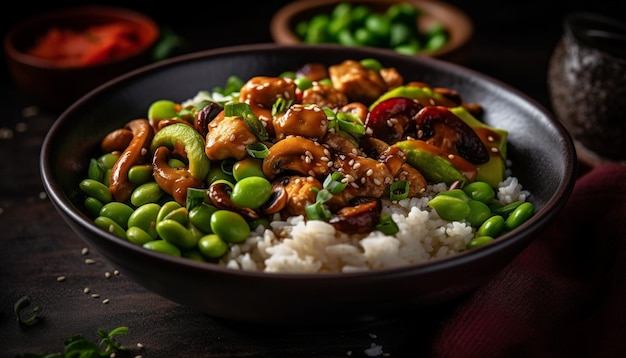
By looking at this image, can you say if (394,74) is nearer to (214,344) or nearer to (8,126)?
(214,344)

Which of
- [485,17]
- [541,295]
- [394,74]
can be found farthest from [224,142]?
[485,17]

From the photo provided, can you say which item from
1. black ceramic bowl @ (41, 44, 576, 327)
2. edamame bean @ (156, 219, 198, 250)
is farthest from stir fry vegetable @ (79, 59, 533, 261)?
black ceramic bowl @ (41, 44, 576, 327)

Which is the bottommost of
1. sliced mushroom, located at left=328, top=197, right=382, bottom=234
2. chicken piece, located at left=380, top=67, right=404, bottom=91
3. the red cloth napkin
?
the red cloth napkin

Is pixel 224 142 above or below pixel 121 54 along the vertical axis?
above

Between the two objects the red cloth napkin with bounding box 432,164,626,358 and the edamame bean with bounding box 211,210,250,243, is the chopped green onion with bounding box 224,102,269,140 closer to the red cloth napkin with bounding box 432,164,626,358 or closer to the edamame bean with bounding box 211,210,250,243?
the edamame bean with bounding box 211,210,250,243

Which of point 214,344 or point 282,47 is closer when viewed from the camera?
point 214,344

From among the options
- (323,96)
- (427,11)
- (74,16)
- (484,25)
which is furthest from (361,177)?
(484,25)

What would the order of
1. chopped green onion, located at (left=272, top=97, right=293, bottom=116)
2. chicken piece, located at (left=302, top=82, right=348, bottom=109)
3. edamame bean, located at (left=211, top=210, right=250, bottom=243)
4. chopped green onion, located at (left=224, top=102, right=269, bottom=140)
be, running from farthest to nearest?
chicken piece, located at (left=302, top=82, right=348, bottom=109) < chopped green onion, located at (left=272, top=97, right=293, bottom=116) < chopped green onion, located at (left=224, top=102, right=269, bottom=140) < edamame bean, located at (left=211, top=210, right=250, bottom=243)
